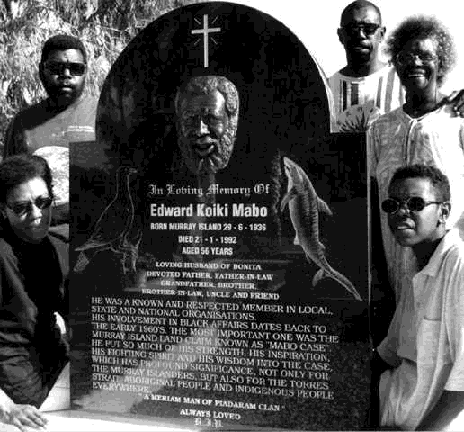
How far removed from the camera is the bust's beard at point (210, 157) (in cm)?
397

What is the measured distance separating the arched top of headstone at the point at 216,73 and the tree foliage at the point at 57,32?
48 cm

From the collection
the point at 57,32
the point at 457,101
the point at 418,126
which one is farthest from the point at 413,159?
the point at 57,32

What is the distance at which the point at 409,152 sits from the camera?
11.9 feet

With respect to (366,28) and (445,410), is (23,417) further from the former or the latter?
(366,28)

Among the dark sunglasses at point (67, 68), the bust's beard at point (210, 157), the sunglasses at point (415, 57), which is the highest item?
the dark sunglasses at point (67, 68)

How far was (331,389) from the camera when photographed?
3691 millimetres

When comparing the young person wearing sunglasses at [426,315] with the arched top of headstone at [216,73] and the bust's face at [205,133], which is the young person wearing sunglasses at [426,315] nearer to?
the arched top of headstone at [216,73]

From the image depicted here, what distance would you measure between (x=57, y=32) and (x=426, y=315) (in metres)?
2.96

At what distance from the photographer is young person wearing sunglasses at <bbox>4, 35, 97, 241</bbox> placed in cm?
461

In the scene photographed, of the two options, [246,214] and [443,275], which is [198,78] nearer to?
[246,214]

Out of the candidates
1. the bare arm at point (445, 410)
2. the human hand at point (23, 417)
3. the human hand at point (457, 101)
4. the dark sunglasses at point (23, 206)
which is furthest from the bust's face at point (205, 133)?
the human hand at point (23, 417)

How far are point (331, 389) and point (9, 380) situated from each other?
76.0 inches

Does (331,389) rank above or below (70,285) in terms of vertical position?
below

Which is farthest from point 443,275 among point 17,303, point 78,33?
point 78,33
